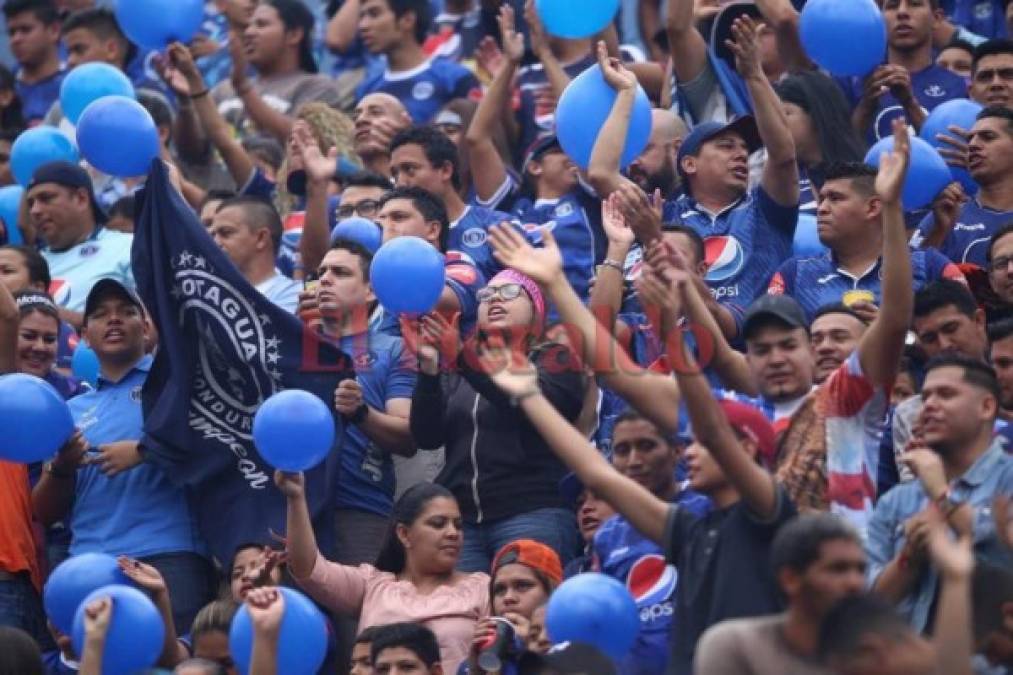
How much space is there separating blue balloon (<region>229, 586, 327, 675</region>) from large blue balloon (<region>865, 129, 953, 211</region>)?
10.3 feet

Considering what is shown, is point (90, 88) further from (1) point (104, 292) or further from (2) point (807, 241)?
(2) point (807, 241)

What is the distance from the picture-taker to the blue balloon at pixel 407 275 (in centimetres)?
927

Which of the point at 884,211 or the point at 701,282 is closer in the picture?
the point at 884,211

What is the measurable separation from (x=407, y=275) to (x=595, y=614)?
84.8 inches

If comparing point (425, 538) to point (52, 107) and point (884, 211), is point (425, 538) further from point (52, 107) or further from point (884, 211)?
point (52, 107)

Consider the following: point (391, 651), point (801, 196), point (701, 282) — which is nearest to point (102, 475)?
point (391, 651)

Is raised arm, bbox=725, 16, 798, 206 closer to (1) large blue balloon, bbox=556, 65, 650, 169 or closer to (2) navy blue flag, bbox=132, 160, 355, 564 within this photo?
(1) large blue balloon, bbox=556, 65, 650, 169

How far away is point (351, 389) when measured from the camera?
9422mm

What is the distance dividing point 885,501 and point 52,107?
739 centimetres

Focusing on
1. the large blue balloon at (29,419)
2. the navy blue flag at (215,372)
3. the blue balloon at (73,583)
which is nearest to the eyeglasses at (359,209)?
the navy blue flag at (215,372)

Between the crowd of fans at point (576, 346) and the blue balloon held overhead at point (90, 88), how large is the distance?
29 centimetres

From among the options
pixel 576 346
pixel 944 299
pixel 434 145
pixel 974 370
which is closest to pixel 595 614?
pixel 576 346

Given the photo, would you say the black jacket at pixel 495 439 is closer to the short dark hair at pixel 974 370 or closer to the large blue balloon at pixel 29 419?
the large blue balloon at pixel 29 419

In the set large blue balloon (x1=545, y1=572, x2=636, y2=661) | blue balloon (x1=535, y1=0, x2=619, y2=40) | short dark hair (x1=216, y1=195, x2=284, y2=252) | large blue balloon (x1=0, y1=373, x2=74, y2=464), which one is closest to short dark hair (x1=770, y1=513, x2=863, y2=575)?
large blue balloon (x1=545, y1=572, x2=636, y2=661)
